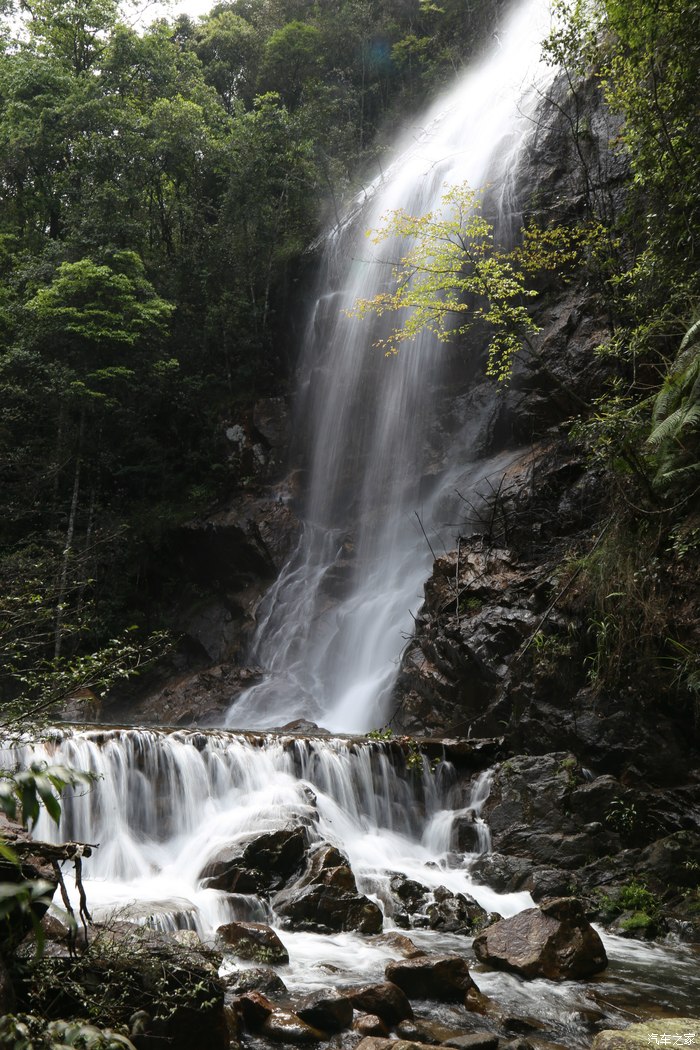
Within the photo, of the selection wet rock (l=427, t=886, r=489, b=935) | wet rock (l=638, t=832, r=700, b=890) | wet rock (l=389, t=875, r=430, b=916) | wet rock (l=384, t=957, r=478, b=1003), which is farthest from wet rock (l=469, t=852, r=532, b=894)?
wet rock (l=384, t=957, r=478, b=1003)

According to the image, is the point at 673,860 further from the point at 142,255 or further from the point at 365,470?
the point at 142,255

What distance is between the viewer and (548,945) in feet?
19.8

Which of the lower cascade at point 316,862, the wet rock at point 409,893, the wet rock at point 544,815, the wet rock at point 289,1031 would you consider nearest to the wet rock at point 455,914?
the lower cascade at point 316,862

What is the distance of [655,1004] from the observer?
5.51 metres

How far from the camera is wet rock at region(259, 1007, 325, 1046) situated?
4.74 metres

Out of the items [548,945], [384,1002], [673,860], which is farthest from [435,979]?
[673,860]

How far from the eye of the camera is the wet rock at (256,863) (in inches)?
294

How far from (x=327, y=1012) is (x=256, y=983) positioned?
0.69 metres

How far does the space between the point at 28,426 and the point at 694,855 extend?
16.4 meters

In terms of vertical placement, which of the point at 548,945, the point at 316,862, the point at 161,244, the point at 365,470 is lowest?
the point at 548,945

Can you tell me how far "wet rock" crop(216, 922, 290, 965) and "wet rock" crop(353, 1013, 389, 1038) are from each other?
1.21m

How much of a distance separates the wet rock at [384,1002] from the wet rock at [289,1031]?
0.39m

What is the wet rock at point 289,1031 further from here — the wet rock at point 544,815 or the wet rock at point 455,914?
the wet rock at point 544,815

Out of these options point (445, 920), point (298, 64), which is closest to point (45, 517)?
point (445, 920)
